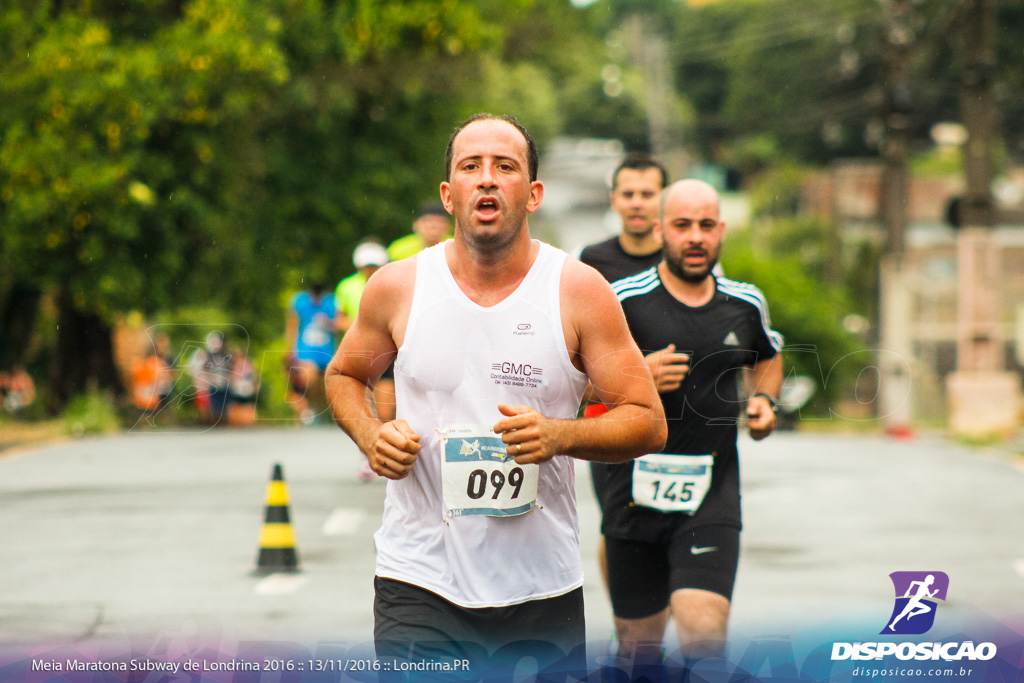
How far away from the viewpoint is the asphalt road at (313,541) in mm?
7480

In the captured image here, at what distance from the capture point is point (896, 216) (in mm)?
28406

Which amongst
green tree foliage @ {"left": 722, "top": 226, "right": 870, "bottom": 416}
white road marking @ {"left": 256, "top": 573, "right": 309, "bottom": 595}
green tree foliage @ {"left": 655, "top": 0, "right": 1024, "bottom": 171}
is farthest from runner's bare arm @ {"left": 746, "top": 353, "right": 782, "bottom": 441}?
green tree foliage @ {"left": 655, "top": 0, "right": 1024, "bottom": 171}

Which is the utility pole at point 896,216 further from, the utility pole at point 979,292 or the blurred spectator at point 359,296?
the blurred spectator at point 359,296

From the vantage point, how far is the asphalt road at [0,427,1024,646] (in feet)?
24.5

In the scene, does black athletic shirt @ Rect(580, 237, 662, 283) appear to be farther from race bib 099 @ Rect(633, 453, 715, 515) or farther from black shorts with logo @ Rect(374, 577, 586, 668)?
black shorts with logo @ Rect(374, 577, 586, 668)

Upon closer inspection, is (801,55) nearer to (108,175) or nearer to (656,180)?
(108,175)

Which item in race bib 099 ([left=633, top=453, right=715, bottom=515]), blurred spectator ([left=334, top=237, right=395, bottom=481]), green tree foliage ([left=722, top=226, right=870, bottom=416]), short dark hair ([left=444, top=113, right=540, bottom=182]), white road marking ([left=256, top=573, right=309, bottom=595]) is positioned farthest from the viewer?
green tree foliage ([left=722, top=226, right=870, bottom=416])

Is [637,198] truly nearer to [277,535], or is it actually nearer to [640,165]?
[640,165]

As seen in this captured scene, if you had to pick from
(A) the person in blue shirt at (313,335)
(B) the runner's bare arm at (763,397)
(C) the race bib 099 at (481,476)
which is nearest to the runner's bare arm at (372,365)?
(C) the race bib 099 at (481,476)

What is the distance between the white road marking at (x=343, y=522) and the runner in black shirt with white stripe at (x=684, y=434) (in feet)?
16.7

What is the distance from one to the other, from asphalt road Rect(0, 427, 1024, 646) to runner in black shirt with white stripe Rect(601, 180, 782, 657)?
4.82ft

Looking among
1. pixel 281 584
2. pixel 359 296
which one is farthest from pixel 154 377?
pixel 281 584

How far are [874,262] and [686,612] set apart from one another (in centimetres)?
4818

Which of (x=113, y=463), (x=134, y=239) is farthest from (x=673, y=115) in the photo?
(x=113, y=463)
